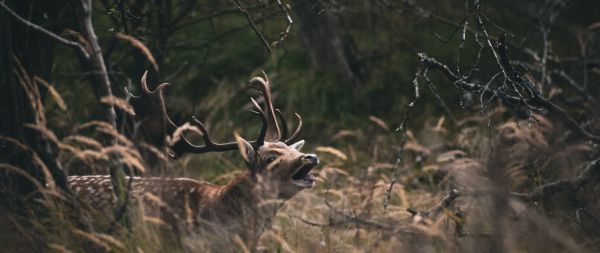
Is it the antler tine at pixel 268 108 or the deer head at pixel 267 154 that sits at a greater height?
the antler tine at pixel 268 108

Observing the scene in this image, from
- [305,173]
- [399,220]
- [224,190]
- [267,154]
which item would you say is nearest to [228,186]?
[224,190]

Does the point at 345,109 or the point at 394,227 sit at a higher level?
the point at 345,109

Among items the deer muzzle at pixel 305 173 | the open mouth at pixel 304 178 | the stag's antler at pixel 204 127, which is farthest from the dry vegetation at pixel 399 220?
the stag's antler at pixel 204 127

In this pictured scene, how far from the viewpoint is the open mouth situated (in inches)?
219

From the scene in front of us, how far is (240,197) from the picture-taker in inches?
224

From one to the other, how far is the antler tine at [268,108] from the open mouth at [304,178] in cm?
56

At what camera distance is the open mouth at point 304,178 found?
5551mm

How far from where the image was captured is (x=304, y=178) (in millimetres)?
5680

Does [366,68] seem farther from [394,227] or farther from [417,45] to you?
[394,227]

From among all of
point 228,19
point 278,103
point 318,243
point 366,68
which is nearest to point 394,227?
point 318,243

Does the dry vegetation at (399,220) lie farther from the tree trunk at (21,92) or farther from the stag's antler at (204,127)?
the stag's antler at (204,127)

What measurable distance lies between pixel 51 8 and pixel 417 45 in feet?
21.9

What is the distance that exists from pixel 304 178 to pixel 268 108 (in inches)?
30.3

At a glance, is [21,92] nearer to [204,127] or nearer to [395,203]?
[204,127]
